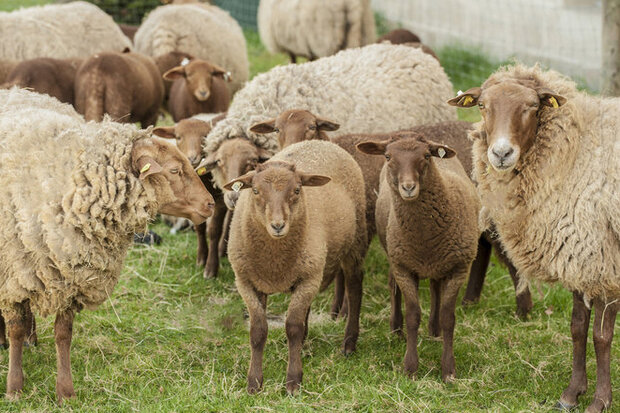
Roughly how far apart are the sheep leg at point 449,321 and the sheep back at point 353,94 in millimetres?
1788

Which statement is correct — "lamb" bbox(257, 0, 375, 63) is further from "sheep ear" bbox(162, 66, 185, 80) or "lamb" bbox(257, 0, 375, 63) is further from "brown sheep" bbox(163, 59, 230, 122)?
"sheep ear" bbox(162, 66, 185, 80)

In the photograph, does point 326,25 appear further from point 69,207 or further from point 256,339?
point 69,207

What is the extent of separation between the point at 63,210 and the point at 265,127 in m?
1.93

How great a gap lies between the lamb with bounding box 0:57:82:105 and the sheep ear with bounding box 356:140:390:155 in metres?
3.37

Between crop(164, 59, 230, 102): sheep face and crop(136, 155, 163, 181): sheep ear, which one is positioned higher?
crop(136, 155, 163, 181): sheep ear

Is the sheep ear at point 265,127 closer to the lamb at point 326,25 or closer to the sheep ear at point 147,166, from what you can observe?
the sheep ear at point 147,166

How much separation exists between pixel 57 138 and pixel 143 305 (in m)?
1.92

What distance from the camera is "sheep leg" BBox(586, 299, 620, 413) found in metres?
4.32

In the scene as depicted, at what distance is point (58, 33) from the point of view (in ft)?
30.3

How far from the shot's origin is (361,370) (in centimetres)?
495

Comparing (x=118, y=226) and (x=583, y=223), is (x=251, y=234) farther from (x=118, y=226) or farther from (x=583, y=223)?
(x=583, y=223)

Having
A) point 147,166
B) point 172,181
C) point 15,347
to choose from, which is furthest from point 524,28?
point 15,347

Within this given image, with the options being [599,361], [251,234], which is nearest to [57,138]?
[251,234]

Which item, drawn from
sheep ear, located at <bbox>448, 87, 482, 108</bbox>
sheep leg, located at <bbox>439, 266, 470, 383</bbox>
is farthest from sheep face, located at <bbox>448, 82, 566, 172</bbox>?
sheep leg, located at <bbox>439, 266, 470, 383</bbox>
